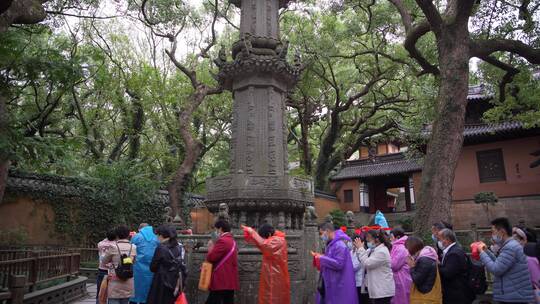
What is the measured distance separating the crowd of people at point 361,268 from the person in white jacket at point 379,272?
0.01 meters

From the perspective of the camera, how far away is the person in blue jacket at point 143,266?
5.46 meters

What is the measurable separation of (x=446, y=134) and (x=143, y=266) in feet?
26.9

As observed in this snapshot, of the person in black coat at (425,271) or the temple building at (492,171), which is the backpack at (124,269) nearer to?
the person in black coat at (425,271)

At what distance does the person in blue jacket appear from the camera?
17.9ft

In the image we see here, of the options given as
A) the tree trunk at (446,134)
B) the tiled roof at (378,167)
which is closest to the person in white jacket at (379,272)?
the tree trunk at (446,134)

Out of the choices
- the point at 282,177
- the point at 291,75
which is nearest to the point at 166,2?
the point at 291,75

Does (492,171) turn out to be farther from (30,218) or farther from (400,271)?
(30,218)

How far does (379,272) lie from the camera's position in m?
4.94

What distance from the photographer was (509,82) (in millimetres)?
13578

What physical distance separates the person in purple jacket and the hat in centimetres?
225

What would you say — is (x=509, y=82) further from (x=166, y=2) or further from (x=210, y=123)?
(x=210, y=123)

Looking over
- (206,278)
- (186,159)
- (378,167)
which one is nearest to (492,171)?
(378,167)

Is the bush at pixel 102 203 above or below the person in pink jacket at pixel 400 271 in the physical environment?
above

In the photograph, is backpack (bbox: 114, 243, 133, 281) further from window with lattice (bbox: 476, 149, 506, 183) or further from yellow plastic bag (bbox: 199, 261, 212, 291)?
window with lattice (bbox: 476, 149, 506, 183)
